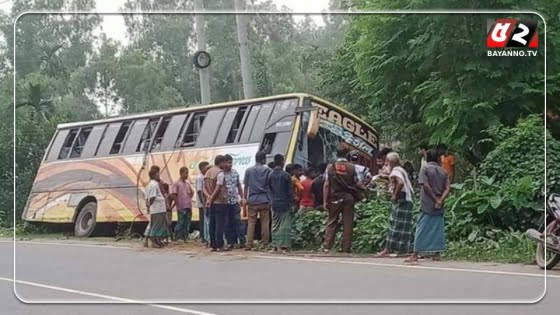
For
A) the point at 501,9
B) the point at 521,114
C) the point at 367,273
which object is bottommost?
the point at 367,273

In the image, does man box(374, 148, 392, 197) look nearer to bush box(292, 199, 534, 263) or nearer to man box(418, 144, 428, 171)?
man box(418, 144, 428, 171)

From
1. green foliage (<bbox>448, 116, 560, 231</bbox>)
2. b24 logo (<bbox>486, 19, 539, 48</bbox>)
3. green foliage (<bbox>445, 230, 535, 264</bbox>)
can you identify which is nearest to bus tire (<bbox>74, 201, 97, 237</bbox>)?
b24 logo (<bbox>486, 19, 539, 48</bbox>)

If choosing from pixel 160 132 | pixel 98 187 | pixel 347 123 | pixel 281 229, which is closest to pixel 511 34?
pixel 347 123

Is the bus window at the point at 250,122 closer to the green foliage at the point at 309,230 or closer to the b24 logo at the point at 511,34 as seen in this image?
the b24 logo at the point at 511,34

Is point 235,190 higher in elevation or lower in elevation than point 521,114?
lower

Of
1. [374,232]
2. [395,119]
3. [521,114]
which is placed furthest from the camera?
[374,232]

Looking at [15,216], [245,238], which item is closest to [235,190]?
[245,238]

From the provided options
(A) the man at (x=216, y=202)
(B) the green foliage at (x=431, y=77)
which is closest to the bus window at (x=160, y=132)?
(A) the man at (x=216, y=202)

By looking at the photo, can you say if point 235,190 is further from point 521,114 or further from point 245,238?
point 521,114

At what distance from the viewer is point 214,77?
10.5ft

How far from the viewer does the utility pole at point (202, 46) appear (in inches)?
115

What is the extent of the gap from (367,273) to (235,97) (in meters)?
1.55

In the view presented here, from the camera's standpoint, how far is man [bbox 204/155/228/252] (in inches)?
162

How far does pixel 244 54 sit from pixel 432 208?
Result: 242 cm
